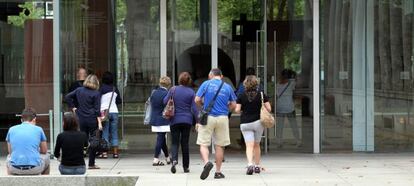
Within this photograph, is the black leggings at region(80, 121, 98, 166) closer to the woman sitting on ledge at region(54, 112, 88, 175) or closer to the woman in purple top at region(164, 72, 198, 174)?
the woman in purple top at region(164, 72, 198, 174)

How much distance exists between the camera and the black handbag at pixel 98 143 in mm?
12000

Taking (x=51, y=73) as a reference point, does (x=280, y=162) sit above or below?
below

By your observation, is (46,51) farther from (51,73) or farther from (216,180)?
(216,180)

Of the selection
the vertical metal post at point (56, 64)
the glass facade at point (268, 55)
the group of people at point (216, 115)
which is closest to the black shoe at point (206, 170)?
the group of people at point (216, 115)

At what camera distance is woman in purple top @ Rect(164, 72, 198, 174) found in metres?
11.4

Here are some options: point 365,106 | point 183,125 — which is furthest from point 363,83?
point 183,125

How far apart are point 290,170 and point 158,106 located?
2587 millimetres

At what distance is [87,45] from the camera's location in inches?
598

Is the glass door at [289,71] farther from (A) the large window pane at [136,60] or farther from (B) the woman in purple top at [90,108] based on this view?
(B) the woman in purple top at [90,108]

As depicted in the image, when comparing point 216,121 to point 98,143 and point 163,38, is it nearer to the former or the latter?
point 98,143

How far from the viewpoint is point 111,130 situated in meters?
13.8

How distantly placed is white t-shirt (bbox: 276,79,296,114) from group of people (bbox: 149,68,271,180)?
357cm

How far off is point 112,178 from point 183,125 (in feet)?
5.61

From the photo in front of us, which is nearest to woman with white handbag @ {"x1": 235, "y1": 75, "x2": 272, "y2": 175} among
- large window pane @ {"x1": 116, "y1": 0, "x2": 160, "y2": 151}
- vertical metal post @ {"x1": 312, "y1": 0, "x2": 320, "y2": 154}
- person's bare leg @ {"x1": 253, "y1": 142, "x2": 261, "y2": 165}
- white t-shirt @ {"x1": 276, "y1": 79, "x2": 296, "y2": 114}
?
person's bare leg @ {"x1": 253, "y1": 142, "x2": 261, "y2": 165}
